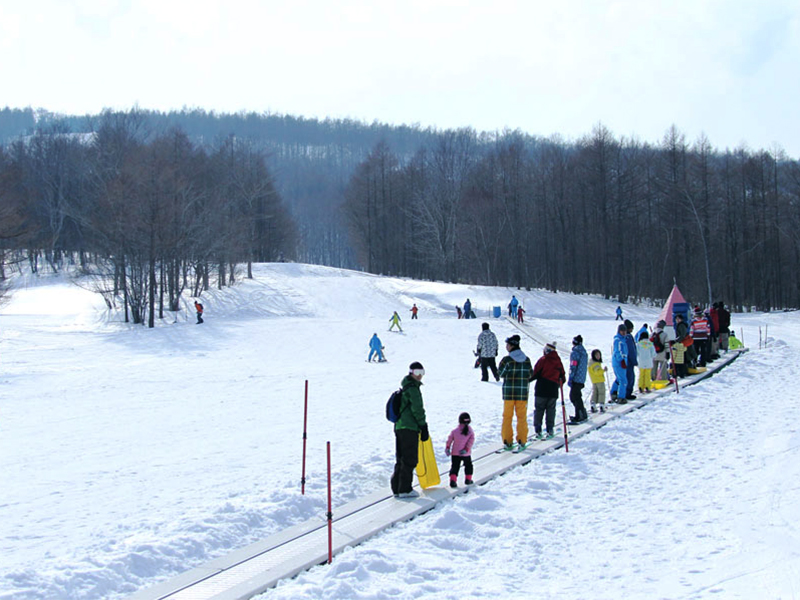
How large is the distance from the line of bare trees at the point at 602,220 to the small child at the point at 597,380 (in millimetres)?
43238

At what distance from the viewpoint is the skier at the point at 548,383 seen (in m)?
12.0

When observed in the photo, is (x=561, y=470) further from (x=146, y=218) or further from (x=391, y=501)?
(x=146, y=218)

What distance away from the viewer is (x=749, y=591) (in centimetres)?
570

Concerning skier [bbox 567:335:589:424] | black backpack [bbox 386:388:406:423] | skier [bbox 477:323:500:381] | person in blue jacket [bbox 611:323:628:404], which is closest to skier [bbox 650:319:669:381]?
person in blue jacket [bbox 611:323:628:404]

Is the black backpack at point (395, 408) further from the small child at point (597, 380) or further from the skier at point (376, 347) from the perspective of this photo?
the skier at point (376, 347)

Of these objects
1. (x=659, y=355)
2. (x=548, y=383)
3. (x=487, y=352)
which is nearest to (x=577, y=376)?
(x=548, y=383)

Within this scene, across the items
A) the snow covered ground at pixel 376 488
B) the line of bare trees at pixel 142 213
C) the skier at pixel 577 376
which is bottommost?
the snow covered ground at pixel 376 488

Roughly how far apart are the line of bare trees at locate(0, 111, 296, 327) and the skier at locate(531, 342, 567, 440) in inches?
1072

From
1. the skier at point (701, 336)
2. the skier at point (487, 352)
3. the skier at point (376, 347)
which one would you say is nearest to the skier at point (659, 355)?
the skier at point (701, 336)

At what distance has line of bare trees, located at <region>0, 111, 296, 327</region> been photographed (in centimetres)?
3866

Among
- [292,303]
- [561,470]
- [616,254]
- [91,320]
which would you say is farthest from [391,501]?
[616,254]

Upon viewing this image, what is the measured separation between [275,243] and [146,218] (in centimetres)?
4315

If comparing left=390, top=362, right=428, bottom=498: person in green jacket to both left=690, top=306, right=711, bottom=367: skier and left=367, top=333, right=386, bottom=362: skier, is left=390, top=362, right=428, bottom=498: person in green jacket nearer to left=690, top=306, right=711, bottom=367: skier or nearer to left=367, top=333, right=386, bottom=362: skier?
left=690, top=306, right=711, bottom=367: skier

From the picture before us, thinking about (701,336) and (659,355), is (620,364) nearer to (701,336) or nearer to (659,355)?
(659,355)
